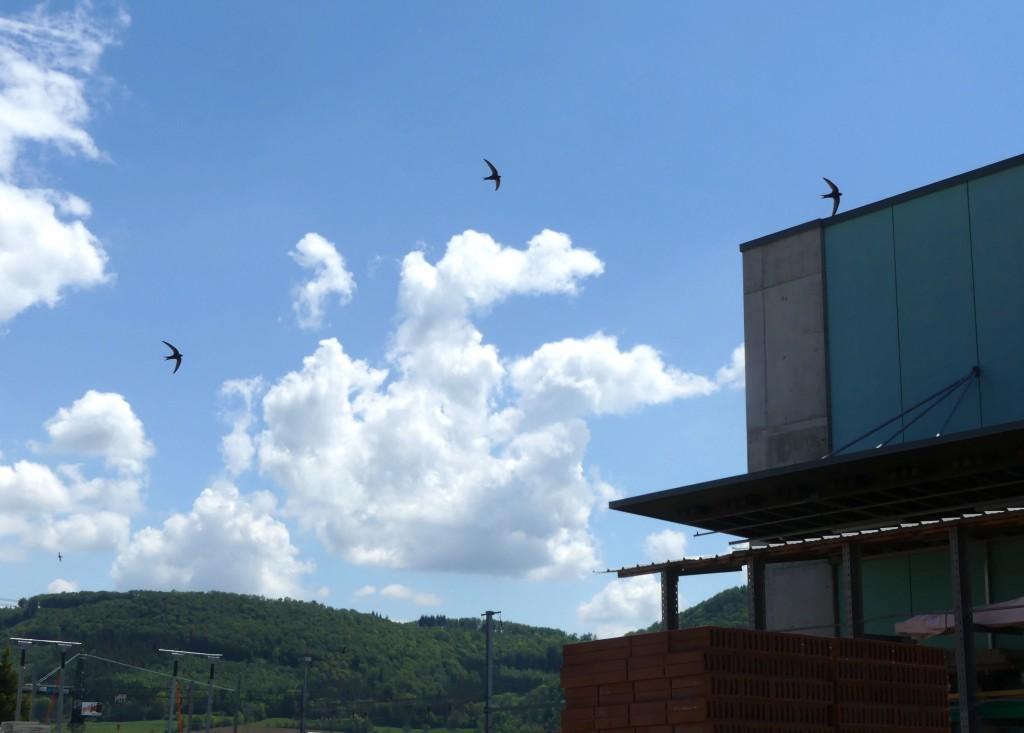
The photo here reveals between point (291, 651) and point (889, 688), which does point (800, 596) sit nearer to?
point (889, 688)

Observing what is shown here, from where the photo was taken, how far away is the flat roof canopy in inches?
961

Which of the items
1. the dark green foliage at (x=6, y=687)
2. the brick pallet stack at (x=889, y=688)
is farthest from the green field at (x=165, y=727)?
the brick pallet stack at (x=889, y=688)

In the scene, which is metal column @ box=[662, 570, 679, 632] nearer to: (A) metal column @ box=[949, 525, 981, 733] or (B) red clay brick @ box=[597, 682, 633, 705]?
(A) metal column @ box=[949, 525, 981, 733]

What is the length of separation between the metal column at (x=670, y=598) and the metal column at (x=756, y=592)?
1.95 meters

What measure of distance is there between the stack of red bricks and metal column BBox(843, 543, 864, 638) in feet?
30.2

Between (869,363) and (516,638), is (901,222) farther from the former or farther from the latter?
(516,638)

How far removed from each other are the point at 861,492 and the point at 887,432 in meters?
5.22

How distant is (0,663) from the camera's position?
80312mm

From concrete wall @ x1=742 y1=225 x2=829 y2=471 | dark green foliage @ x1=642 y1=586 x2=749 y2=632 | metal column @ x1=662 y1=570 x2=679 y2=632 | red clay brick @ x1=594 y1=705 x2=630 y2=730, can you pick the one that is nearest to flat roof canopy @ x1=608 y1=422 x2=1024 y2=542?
metal column @ x1=662 y1=570 x2=679 y2=632

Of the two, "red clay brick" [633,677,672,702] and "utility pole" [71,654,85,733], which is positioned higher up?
"utility pole" [71,654,85,733]

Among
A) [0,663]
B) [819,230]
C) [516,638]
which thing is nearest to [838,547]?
[819,230]

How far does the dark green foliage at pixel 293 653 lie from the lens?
139750mm

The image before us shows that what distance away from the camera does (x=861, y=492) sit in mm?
26578

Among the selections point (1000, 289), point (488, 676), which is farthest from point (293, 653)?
point (1000, 289)
